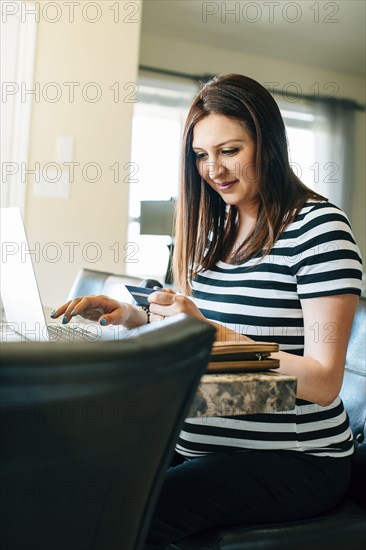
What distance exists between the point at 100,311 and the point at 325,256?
43 centimetres

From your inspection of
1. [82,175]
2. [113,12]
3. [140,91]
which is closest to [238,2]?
[140,91]

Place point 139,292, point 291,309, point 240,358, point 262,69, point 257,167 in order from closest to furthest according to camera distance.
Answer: point 240,358 < point 139,292 < point 291,309 < point 257,167 < point 262,69

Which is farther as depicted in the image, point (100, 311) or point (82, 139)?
point (82, 139)

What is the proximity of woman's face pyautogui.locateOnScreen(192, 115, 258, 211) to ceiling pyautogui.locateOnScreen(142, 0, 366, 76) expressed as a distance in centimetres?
377

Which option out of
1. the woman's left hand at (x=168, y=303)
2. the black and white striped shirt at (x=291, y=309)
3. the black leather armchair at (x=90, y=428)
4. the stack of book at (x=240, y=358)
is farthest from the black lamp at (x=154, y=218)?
the black leather armchair at (x=90, y=428)

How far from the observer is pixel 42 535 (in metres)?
0.46

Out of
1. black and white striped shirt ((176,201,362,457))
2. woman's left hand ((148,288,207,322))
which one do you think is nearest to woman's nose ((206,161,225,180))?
black and white striped shirt ((176,201,362,457))

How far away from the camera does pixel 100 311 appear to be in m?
1.18

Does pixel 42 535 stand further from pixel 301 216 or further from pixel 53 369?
pixel 301 216

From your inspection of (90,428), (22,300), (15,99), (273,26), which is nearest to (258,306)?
(22,300)

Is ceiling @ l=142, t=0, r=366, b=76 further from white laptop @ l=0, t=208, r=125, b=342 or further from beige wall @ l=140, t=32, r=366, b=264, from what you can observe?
white laptop @ l=0, t=208, r=125, b=342

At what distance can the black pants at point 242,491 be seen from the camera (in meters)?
0.89

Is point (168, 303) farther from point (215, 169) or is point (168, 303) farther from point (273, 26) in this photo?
point (273, 26)

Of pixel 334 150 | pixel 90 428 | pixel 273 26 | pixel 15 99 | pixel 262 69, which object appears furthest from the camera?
pixel 334 150
